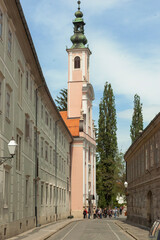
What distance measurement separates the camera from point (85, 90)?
6900 cm

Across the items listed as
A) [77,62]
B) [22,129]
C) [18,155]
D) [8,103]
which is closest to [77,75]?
[77,62]

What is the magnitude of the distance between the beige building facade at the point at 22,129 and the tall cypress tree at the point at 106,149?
31.6 m

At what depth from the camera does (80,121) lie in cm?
6512

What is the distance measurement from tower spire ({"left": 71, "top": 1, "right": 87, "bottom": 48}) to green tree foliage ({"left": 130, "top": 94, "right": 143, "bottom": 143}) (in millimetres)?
13908

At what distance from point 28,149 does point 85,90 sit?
4348cm

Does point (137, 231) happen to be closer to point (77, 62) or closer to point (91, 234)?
point (91, 234)

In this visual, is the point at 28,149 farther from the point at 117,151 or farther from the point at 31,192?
the point at 117,151

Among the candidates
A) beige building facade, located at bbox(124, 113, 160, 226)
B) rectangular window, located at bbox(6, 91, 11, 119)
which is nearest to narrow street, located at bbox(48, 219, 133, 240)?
beige building facade, located at bbox(124, 113, 160, 226)

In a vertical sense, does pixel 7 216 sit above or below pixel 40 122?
below

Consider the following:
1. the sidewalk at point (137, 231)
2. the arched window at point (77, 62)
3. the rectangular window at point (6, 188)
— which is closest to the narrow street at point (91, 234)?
the sidewalk at point (137, 231)

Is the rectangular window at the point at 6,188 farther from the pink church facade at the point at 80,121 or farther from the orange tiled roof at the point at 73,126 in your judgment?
the orange tiled roof at the point at 73,126

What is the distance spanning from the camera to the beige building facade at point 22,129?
737 inches

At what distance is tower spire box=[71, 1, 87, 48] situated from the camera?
237ft

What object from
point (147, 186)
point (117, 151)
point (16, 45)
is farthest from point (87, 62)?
point (16, 45)
